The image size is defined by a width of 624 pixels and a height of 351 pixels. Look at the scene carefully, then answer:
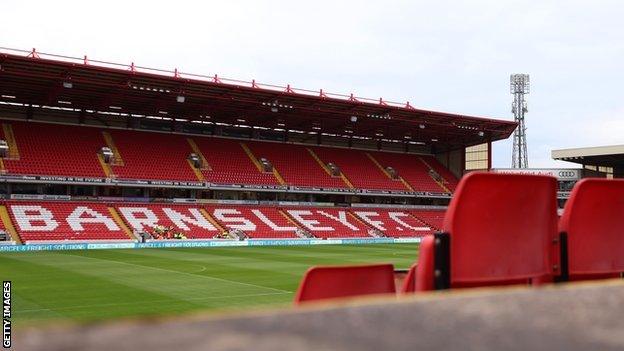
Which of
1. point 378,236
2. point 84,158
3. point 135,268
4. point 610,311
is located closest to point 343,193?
point 378,236

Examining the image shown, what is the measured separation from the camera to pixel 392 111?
44.1m

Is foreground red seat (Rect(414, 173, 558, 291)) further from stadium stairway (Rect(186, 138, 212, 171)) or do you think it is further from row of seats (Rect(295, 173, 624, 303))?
stadium stairway (Rect(186, 138, 212, 171))

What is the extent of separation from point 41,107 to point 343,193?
23.1 m

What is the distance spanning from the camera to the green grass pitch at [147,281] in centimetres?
1274

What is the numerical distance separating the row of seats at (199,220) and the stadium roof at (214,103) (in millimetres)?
7099

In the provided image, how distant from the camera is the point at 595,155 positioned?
153 feet

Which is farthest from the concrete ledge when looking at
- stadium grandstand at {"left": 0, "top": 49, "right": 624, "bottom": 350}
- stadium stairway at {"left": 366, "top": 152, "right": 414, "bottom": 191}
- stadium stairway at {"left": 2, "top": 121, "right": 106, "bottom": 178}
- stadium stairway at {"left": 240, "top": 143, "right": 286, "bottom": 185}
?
stadium stairway at {"left": 366, "top": 152, "right": 414, "bottom": 191}

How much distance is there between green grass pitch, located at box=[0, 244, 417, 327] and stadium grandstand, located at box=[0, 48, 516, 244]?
8.91 m

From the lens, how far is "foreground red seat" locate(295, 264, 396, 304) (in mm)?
2896

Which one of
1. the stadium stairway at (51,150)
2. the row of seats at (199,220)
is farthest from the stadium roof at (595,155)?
the stadium stairway at (51,150)

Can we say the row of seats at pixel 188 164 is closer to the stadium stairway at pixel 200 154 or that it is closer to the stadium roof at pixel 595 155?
the stadium stairway at pixel 200 154

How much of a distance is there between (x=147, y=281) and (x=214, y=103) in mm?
24860

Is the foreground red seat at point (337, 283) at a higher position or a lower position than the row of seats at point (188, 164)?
lower

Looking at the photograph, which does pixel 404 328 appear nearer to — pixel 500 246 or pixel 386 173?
pixel 500 246
